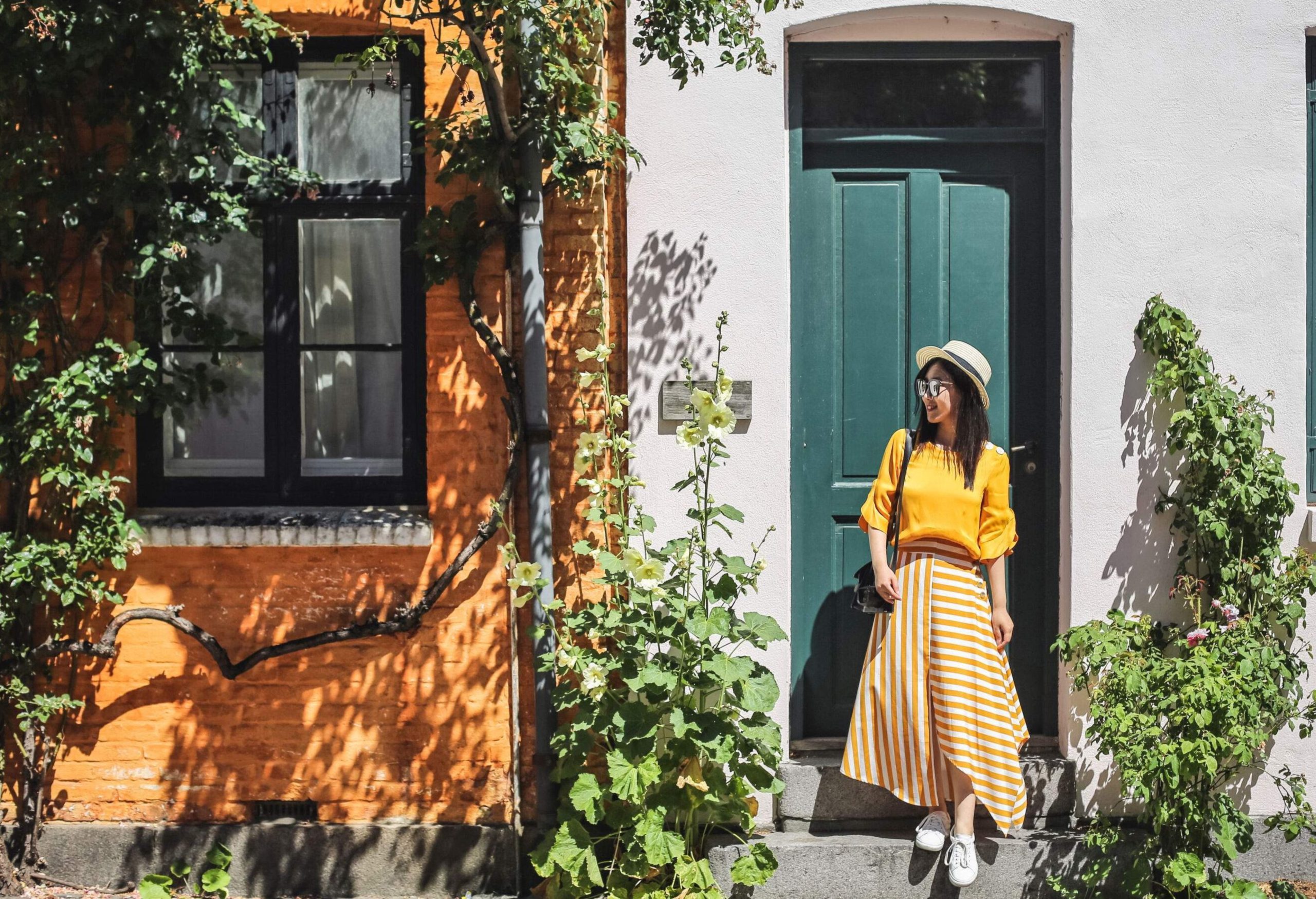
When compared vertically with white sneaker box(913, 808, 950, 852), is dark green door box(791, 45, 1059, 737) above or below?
above

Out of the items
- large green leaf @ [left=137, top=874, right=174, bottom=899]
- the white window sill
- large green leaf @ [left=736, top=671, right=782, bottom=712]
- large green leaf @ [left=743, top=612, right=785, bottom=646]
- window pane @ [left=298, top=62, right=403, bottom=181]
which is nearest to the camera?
large green leaf @ [left=736, top=671, right=782, bottom=712]

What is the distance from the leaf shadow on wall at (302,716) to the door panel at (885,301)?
135cm

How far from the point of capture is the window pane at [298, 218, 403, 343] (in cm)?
482

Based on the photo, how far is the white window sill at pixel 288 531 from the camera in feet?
14.9

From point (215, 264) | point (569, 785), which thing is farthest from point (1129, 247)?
point (215, 264)

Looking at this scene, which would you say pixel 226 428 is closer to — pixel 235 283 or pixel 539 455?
pixel 235 283

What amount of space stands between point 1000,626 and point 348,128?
3248 millimetres

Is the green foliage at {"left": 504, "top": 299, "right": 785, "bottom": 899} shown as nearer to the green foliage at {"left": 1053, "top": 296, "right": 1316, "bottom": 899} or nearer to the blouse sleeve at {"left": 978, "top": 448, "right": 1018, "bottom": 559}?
the blouse sleeve at {"left": 978, "top": 448, "right": 1018, "bottom": 559}

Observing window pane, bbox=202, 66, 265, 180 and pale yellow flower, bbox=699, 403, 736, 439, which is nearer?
pale yellow flower, bbox=699, 403, 736, 439

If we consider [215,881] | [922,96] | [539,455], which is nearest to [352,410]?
[539,455]

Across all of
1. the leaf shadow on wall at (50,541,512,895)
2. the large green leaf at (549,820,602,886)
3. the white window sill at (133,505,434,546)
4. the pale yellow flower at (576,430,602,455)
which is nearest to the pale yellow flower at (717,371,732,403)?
the pale yellow flower at (576,430,602,455)

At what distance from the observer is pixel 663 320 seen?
180 inches

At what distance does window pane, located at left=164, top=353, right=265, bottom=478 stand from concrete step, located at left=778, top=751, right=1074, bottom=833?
101 inches

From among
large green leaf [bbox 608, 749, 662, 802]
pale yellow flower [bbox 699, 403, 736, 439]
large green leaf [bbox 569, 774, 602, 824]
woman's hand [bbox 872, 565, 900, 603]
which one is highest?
pale yellow flower [bbox 699, 403, 736, 439]
